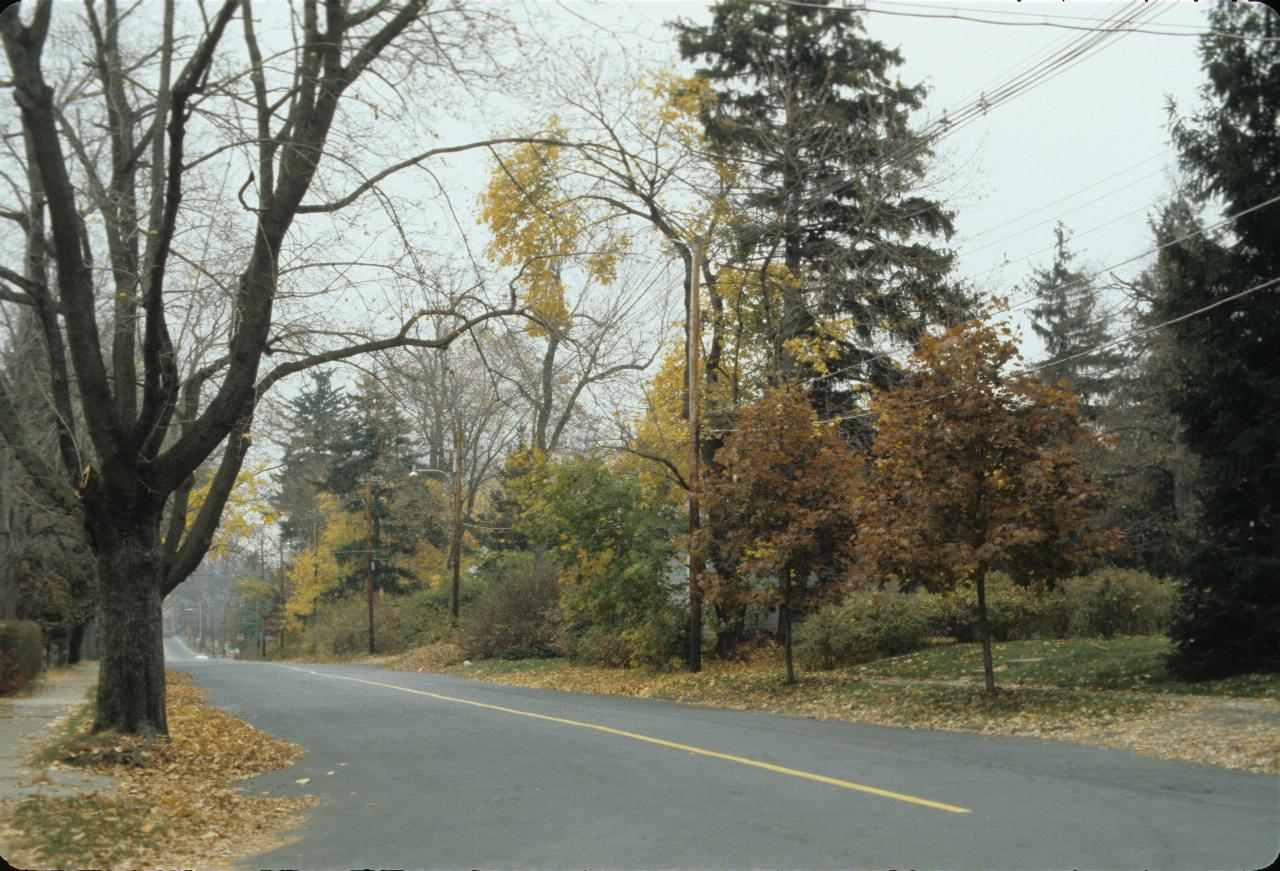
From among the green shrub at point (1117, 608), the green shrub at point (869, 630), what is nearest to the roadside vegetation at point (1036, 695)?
the green shrub at point (869, 630)

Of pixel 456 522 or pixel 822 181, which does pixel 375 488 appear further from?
pixel 822 181

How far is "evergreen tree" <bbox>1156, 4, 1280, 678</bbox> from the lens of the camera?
1523 centimetres

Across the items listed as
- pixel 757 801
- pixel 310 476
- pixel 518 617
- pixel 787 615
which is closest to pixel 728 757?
pixel 757 801

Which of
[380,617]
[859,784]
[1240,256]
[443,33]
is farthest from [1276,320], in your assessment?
[380,617]

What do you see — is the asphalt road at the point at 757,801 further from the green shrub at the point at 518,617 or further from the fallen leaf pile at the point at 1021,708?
the green shrub at the point at 518,617

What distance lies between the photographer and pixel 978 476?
586 inches

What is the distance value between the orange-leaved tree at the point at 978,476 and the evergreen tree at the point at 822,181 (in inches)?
405

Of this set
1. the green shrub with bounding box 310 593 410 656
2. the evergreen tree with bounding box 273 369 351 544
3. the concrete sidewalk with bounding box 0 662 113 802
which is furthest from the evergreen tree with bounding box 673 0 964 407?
the evergreen tree with bounding box 273 369 351 544

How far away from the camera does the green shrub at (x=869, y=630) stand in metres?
22.8

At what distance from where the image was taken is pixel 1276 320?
1570cm

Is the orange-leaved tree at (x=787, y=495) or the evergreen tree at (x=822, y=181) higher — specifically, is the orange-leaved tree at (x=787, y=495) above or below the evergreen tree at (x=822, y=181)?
below

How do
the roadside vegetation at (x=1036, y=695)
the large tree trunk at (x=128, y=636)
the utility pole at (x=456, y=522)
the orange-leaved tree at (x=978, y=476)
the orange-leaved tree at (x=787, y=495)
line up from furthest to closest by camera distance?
1. the utility pole at (x=456, y=522)
2. the orange-leaved tree at (x=787, y=495)
3. the orange-leaved tree at (x=978, y=476)
4. the roadside vegetation at (x=1036, y=695)
5. the large tree trunk at (x=128, y=636)

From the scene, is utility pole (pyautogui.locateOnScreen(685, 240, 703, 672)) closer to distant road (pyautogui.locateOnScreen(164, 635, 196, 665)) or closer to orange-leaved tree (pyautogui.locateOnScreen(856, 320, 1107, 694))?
orange-leaved tree (pyautogui.locateOnScreen(856, 320, 1107, 694))

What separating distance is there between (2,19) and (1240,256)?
632 inches
